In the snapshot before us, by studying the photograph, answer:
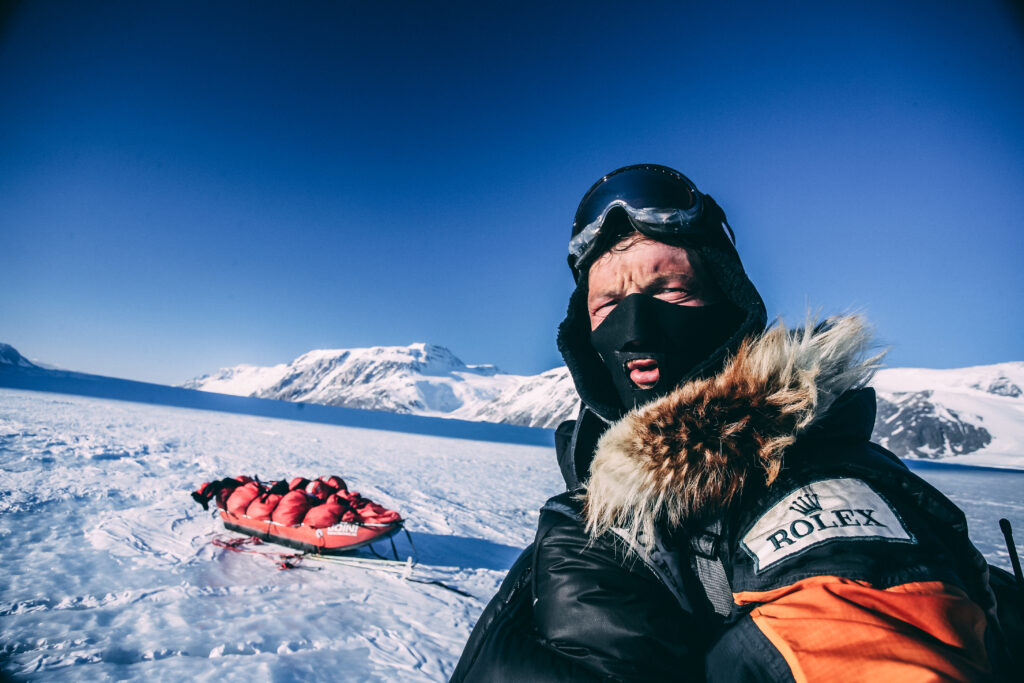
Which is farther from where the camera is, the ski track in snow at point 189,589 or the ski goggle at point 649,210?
the ski track in snow at point 189,589

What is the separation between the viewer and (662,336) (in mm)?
1366

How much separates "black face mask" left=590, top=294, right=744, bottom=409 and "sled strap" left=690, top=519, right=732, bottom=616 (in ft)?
1.65

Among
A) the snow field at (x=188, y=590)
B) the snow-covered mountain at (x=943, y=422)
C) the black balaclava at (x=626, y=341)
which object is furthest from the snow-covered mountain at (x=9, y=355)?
the snow-covered mountain at (x=943, y=422)

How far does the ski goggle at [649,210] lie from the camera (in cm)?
157

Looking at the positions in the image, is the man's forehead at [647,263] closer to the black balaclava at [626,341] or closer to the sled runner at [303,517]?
the black balaclava at [626,341]

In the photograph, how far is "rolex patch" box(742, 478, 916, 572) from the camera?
0.70 meters

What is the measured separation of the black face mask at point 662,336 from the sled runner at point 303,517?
193 inches

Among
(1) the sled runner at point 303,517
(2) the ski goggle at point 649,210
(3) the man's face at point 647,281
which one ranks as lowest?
(1) the sled runner at point 303,517

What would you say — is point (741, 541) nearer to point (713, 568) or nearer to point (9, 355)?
point (713, 568)

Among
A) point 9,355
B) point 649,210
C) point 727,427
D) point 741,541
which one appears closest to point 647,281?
point 649,210

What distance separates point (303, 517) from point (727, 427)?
5889 mm

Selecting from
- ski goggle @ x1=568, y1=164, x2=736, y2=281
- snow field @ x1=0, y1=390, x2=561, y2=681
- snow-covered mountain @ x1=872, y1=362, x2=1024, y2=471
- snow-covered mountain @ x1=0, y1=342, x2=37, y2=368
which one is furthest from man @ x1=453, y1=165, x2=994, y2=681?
snow-covered mountain @ x1=0, y1=342, x2=37, y2=368

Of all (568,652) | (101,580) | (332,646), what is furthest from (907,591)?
(101,580)

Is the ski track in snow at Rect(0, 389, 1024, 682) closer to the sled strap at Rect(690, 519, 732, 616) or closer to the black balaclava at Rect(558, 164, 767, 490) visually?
the black balaclava at Rect(558, 164, 767, 490)
